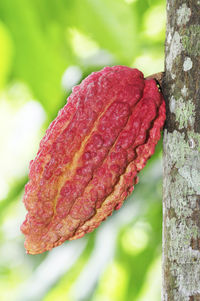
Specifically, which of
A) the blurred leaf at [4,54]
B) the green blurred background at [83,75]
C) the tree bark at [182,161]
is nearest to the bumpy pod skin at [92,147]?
the tree bark at [182,161]

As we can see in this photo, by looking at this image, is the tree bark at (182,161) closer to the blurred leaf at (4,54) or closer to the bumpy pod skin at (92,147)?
the bumpy pod skin at (92,147)

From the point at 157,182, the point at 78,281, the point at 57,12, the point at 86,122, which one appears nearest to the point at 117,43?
the point at 57,12

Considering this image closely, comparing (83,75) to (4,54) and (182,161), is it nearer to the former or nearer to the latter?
(4,54)

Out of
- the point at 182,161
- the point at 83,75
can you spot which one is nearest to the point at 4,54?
the point at 83,75

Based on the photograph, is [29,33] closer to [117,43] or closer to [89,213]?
[117,43]

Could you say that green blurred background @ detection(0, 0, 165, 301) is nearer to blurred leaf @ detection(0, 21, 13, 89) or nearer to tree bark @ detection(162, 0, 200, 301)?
blurred leaf @ detection(0, 21, 13, 89)
